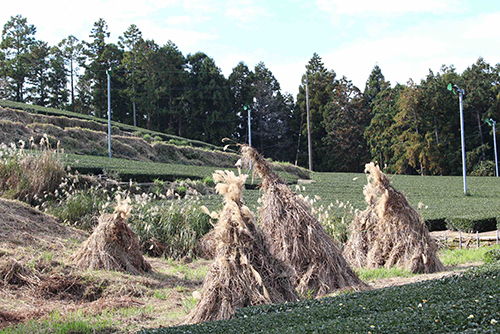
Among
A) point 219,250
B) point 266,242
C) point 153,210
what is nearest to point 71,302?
point 219,250

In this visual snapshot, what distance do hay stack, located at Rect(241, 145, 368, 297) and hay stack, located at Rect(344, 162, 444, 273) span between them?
1.54 m

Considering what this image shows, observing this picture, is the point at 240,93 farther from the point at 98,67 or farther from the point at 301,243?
the point at 301,243

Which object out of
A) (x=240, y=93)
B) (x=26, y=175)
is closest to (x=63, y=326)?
(x=26, y=175)

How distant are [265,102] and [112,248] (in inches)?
1587

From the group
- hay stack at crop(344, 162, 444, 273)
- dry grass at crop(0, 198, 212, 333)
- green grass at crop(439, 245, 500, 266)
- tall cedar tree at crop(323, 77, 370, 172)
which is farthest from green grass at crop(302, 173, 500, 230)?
tall cedar tree at crop(323, 77, 370, 172)

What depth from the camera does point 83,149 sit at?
2077 cm

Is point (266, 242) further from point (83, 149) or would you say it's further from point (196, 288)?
point (83, 149)

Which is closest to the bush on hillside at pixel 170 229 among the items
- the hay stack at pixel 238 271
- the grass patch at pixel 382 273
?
the grass patch at pixel 382 273

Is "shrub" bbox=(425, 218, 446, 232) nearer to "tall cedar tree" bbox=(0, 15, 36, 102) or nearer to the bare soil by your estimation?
the bare soil

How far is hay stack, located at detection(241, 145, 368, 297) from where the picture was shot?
5.38m

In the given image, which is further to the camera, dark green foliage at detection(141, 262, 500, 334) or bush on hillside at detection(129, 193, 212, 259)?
bush on hillside at detection(129, 193, 212, 259)

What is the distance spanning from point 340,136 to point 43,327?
135 feet

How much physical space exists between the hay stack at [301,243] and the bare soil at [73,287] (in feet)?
2.58

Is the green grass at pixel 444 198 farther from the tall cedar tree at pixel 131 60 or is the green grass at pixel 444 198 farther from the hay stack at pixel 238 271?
the tall cedar tree at pixel 131 60
